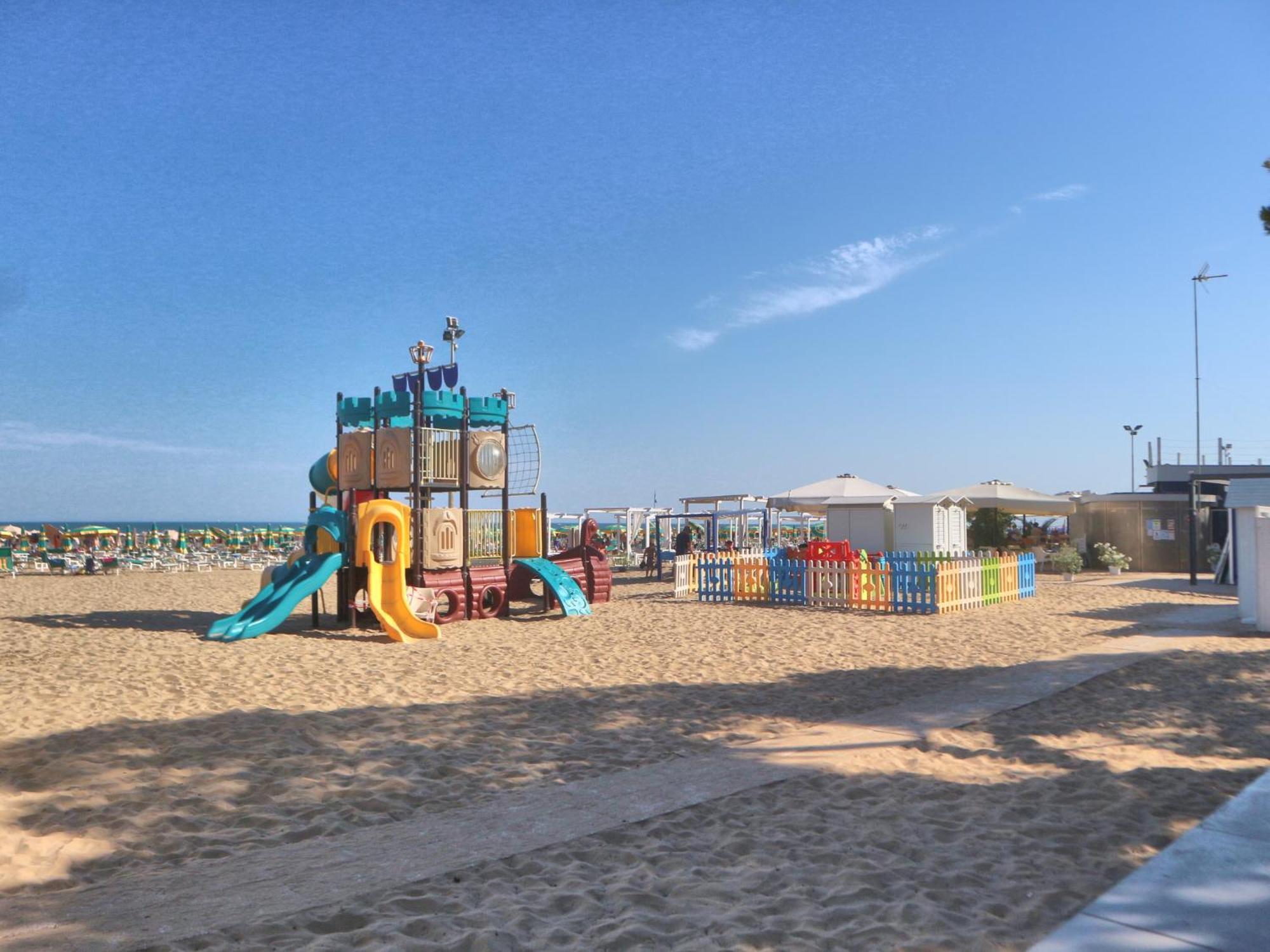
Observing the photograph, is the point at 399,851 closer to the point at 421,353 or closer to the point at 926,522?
the point at 421,353

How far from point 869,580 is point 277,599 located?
10067mm

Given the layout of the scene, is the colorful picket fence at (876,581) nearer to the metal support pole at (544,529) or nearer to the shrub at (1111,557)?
the metal support pole at (544,529)

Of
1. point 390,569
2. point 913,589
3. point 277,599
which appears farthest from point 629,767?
point 913,589

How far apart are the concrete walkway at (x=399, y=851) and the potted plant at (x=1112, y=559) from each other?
20.2m

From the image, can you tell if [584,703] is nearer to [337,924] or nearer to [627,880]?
[627,880]

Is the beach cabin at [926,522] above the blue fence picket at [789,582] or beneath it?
above

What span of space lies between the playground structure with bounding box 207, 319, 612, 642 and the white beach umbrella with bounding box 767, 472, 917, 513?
11.2 m

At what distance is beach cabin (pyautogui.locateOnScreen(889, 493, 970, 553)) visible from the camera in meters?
25.2

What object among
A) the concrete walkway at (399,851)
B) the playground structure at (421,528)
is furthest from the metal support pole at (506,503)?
the concrete walkway at (399,851)

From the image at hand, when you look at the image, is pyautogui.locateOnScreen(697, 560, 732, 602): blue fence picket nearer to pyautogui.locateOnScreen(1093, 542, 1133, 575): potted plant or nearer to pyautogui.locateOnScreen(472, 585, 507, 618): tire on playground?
pyautogui.locateOnScreen(472, 585, 507, 618): tire on playground

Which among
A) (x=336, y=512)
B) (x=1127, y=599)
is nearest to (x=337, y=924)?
(x=336, y=512)

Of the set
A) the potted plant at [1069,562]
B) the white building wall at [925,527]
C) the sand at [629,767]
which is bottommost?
the sand at [629,767]

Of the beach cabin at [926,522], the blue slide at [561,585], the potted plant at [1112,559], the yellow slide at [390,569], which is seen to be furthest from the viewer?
the beach cabin at [926,522]

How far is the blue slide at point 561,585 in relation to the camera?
16.1 metres
